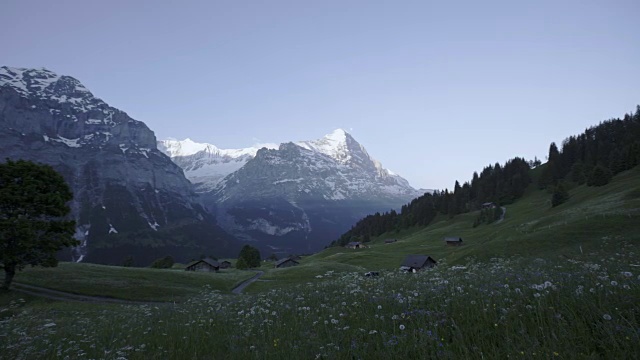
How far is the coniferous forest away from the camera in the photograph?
116 meters

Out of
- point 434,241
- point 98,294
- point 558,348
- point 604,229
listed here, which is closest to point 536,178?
point 434,241

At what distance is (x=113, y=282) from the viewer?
179 feet

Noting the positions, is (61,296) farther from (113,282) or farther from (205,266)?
(205,266)

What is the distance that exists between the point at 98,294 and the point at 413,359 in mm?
54998

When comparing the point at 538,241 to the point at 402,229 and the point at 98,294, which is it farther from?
the point at 402,229

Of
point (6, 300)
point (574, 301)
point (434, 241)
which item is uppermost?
point (574, 301)

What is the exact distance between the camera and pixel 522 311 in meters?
7.05

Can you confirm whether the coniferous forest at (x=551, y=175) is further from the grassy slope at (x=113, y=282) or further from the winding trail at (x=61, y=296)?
the winding trail at (x=61, y=296)

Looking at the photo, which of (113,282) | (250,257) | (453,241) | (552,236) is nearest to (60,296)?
(113,282)

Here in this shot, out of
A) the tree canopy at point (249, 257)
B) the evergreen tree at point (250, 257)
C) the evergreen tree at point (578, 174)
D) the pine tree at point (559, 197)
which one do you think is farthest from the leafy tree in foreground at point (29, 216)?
the evergreen tree at point (578, 174)

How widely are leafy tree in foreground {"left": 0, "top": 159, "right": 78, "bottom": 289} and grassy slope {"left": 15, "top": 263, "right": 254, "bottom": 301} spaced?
26.6ft

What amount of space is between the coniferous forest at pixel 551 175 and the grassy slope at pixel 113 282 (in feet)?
351

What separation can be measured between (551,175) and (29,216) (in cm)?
17485

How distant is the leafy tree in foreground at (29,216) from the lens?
4097cm
